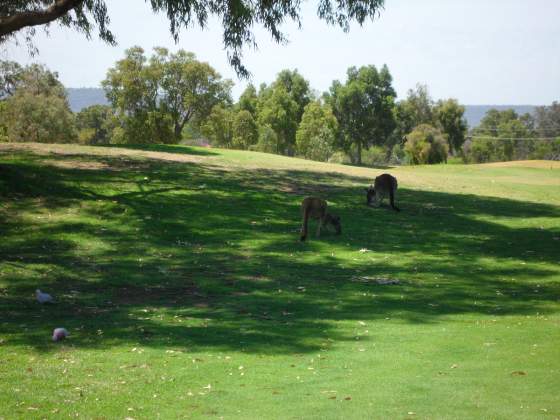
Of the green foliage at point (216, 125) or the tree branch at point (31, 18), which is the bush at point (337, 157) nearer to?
the green foliage at point (216, 125)

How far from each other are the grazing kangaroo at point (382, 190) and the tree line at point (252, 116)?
27558mm

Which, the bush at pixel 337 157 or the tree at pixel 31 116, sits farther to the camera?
the bush at pixel 337 157

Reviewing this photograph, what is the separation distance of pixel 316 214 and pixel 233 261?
384cm

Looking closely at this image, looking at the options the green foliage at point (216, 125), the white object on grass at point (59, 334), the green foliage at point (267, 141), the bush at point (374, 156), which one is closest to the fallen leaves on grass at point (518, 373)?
the white object on grass at point (59, 334)

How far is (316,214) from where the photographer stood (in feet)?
73.0

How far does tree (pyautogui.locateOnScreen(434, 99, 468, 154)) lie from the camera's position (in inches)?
4456

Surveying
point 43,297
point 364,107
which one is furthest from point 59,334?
point 364,107

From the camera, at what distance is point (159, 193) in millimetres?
27500

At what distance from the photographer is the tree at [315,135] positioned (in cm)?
9212

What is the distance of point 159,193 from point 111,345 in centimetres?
1615

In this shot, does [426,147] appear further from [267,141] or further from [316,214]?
[316,214]

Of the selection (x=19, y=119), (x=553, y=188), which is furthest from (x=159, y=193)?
(x=19, y=119)

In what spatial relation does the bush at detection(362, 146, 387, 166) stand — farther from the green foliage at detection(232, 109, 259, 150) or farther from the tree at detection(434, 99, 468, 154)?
the green foliage at detection(232, 109, 259, 150)

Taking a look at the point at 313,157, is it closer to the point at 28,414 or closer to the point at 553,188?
the point at 553,188
